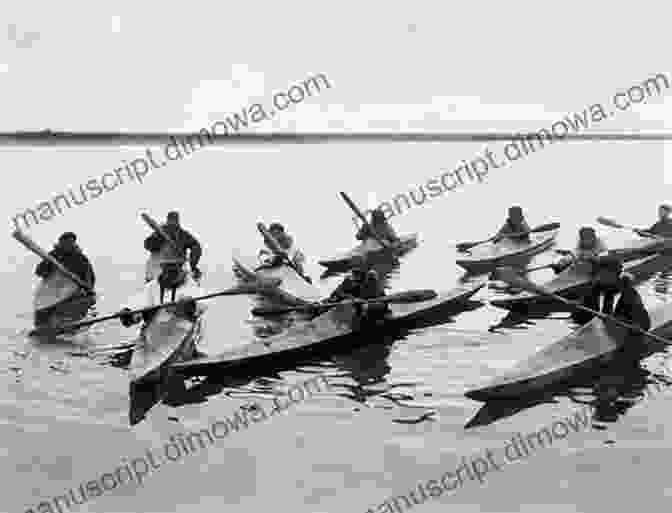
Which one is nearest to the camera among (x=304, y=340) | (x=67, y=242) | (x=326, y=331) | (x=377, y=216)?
(x=304, y=340)

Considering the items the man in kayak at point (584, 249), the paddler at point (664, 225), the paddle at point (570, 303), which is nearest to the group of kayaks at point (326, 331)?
the paddle at point (570, 303)

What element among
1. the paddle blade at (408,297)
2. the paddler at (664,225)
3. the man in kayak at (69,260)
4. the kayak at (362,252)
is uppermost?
the man in kayak at (69,260)

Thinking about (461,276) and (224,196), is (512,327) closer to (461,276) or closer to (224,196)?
(461,276)

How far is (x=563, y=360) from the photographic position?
38.3 ft

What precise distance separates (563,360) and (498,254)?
963 cm

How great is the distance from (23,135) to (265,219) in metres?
79.3

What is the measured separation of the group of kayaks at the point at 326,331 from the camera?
11492 millimetres

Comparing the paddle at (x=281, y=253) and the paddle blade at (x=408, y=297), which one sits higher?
the paddle at (x=281, y=253)

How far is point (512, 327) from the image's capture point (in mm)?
15820

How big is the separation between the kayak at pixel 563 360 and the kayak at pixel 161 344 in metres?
4.31

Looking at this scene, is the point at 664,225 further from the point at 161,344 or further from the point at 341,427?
the point at 161,344

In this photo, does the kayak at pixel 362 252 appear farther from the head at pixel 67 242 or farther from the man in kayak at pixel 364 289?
the man in kayak at pixel 364 289

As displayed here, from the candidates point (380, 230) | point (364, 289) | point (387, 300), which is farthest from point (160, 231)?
point (380, 230)

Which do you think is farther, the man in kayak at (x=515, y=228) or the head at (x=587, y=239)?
the man in kayak at (x=515, y=228)
